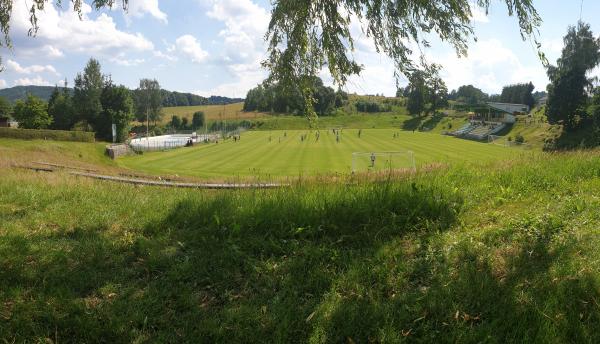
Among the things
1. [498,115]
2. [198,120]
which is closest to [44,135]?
[198,120]

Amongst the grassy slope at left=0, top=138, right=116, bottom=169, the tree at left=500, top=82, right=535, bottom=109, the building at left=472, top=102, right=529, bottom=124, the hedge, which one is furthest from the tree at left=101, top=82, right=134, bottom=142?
the tree at left=500, top=82, right=535, bottom=109

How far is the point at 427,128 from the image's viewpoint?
11950cm

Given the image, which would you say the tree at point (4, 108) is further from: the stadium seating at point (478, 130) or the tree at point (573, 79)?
the tree at point (573, 79)

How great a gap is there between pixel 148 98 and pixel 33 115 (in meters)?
58.6

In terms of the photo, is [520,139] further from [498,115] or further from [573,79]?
[498,115]

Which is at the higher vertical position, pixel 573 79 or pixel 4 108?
pixel 573 79

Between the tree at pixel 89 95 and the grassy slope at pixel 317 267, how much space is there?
81.7m

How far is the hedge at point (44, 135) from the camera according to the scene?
47938 mm

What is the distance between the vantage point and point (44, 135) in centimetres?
5138

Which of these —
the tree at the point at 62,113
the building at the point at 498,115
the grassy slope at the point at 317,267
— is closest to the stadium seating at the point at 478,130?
the building at the point at 498,115

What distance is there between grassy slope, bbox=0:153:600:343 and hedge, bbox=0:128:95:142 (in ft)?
164

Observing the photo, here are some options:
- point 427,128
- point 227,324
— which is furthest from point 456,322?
point 427,128

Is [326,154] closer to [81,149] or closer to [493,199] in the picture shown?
[81,149]

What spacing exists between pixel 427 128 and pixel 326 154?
73326 millimetres
